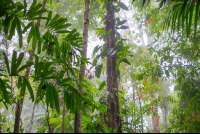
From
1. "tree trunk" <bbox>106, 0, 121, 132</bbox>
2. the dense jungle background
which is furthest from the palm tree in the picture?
"tree trunk" <bbox>106, 0, 121, 132</bbox>

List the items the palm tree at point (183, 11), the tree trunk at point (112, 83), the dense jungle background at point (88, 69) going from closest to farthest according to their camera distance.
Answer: the palm tree at point (183, 11) → the dense jungle background at point (88, 69) → the tree trunk at point (112, 83)

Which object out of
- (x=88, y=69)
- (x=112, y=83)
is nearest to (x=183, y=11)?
(x=112, y=83)

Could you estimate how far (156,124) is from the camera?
21.2ft

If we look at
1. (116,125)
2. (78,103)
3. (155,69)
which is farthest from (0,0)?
(155,69)

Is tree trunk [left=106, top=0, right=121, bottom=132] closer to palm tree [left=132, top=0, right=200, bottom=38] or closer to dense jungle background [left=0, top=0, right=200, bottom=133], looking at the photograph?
dense jungle background [left=0, top=0, right=200, bottom=133]

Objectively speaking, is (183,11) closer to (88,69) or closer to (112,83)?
(112,83)

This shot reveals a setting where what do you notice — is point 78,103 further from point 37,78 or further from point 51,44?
point 51,44

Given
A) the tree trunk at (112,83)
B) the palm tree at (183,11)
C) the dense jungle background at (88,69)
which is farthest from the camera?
the tree trunk at (112,83)

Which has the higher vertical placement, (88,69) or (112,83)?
(88,69)

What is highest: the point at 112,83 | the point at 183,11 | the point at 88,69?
the point at 183,11

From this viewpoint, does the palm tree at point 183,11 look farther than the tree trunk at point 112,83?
No

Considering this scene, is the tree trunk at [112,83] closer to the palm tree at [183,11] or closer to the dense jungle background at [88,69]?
the dense jungle background at [88,69]

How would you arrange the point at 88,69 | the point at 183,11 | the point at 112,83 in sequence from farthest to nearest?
the point at 88,69, the point at 112,83, the point at 183,11

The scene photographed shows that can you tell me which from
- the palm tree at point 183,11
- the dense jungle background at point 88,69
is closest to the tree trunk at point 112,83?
the dense jungle background at point 88,69
